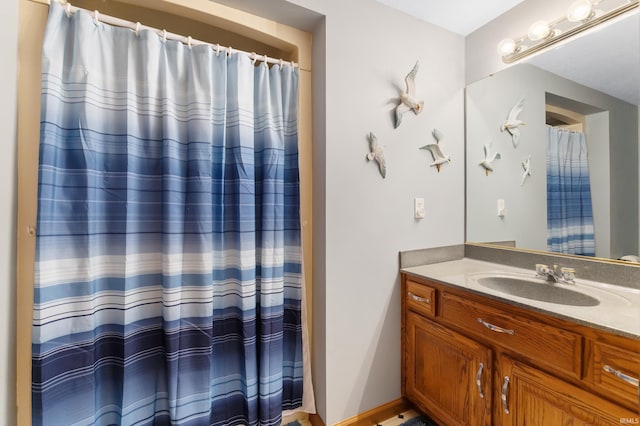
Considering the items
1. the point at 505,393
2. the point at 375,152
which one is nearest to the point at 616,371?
the point at 505,393

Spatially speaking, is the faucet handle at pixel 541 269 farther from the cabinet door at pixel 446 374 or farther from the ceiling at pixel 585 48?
the ceiling at pixel 585 48

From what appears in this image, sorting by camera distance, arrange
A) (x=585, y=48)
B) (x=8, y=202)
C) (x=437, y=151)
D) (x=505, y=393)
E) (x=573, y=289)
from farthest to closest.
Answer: (x=437, y=151) < (x=585, y=48) < (x=573, y=289) < (x=505, y=393) < (x=8, y=202)

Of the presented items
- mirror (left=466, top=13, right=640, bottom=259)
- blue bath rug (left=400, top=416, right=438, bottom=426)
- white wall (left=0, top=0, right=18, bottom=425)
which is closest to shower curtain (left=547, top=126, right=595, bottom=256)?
mirror (left=466, top=13, right=640, bottom=259)

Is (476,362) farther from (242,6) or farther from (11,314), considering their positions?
(242,6)

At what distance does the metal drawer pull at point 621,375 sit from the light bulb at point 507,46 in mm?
1585

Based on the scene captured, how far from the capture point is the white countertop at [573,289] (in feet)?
2.78

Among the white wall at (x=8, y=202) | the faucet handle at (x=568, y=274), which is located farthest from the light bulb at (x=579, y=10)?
the white wall at (x=8, y=202)

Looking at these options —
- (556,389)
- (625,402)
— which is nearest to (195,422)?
(556,389)

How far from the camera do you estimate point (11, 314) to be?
3.20 ft

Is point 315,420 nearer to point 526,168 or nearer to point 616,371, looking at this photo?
point 616,371

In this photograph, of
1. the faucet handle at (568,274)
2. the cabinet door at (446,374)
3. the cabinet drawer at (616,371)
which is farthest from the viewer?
the faucet handle at (568,274)

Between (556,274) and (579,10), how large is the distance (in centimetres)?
124

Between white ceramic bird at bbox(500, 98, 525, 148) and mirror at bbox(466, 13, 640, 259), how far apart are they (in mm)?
20

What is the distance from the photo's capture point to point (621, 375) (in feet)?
2.59
